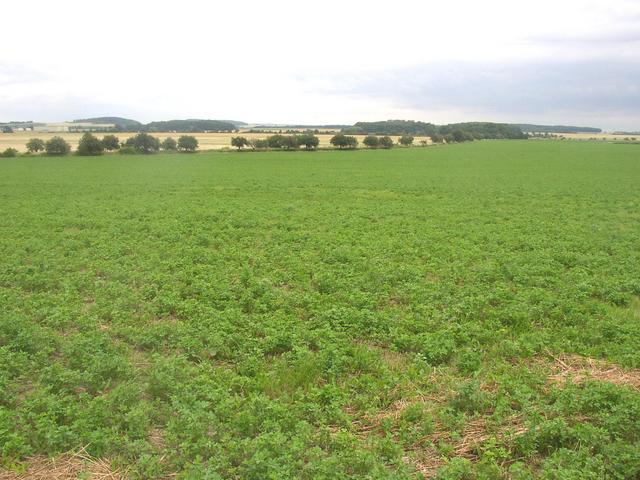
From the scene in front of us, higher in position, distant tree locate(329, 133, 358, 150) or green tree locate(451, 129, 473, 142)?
green tree locate(451, 129, 473, 142)

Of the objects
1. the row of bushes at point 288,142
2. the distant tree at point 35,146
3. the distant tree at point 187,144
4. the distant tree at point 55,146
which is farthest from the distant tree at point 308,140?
the distant tree at point 35,146

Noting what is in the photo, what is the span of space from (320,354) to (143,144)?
90.9 m

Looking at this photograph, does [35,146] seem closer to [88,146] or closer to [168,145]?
Result: [88,146]

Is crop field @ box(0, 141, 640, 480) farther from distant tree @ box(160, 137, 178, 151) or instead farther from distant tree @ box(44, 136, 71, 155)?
distant tree @ box(160, 137, 178, 151)

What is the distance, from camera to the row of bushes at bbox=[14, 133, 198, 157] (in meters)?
80.7

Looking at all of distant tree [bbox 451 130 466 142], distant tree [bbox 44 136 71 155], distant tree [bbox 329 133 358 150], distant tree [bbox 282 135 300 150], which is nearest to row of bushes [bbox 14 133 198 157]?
distant tree [bbox 44 136 71 155]

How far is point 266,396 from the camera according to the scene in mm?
6203

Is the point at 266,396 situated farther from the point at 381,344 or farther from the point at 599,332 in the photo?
the point at 599,332

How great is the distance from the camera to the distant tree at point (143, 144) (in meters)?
87.8

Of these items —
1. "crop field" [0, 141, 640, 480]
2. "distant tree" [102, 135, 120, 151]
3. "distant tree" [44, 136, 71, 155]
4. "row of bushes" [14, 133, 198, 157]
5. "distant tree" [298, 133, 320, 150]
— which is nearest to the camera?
"crop field" [0, 141, 640, 480]

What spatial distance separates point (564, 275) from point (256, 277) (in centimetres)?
831

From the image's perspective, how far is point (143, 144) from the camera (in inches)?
3472

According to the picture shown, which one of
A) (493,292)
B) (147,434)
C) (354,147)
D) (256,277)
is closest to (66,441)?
(147,434)

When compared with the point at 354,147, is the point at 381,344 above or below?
below
